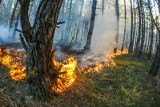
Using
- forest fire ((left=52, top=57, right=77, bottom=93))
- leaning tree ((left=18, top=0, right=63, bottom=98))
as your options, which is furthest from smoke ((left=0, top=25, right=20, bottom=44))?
leaning tree ((left=18, top=0, right=63, bottom=98))

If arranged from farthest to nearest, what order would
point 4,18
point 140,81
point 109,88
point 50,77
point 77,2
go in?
point 77,2 → point 4,18 → point 140,81 → point 109,88 → point 50,77

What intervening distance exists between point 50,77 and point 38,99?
2.82 feet

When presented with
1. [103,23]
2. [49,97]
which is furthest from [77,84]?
[103,23]

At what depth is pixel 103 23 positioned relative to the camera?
4350 centimetres

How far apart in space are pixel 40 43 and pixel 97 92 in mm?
3211

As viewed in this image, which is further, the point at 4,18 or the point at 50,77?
the point at 4,18

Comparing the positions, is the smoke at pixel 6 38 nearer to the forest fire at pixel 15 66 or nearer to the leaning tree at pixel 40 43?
the forest fire at pixel 15 66

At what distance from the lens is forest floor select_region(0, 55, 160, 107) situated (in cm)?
789

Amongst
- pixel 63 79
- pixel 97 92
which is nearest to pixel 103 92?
pixel 97 92

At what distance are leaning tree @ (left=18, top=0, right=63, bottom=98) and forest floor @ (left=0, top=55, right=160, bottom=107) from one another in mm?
426

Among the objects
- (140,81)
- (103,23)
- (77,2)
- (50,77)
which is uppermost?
(77,2)

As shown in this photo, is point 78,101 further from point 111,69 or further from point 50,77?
point 111,69

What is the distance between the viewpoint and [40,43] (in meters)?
8.26

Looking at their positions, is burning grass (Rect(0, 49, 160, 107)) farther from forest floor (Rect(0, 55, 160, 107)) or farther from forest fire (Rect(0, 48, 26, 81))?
forest fire (Rect(0, 48, 26, 81))
